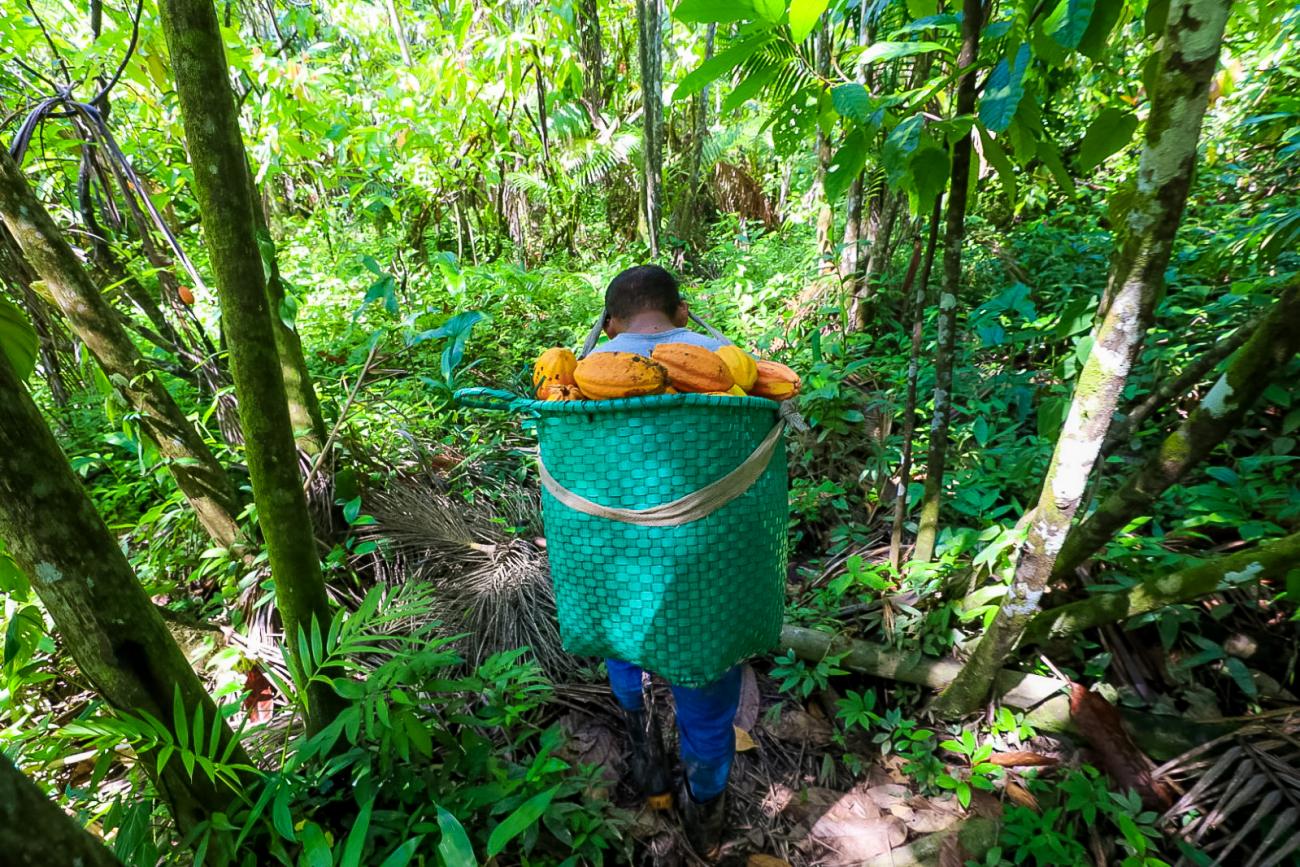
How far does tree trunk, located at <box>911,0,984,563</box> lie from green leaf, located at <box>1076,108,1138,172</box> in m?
0.25

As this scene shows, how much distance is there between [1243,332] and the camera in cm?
156

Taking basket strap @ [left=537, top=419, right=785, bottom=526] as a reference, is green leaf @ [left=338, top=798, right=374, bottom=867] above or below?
below

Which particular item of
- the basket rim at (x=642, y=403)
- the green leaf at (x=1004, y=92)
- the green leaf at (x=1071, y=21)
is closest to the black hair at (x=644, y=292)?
the basket rim at (x=642, y=403)

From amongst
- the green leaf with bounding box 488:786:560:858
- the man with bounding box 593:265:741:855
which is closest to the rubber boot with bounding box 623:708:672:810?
the man with bounding box 593:265:741:855

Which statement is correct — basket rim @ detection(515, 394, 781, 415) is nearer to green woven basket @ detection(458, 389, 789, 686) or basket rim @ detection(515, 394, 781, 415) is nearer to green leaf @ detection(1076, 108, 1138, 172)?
green woven basket @ detection(458, 389, 789, 686)

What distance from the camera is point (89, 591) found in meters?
0.93

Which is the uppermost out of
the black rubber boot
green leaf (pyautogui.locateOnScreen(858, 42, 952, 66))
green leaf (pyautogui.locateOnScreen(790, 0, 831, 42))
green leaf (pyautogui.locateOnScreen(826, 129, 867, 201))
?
green leaf (pyautogui.locateOnScreen(790, 0, 831, 42))

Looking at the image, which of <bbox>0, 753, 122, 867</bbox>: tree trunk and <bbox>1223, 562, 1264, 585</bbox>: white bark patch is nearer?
<bbox>0, 753, 122, 867</bbox>: tree trunk

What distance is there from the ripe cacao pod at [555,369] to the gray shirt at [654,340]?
14 centimetres

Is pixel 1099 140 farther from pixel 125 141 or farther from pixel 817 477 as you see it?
pixel 125 141

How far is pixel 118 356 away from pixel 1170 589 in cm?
302

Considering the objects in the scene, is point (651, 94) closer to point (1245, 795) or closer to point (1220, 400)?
point (1220, 400)

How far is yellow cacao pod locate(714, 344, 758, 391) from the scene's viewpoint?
1285mm

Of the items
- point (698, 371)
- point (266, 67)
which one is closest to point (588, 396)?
point (698, 371)
